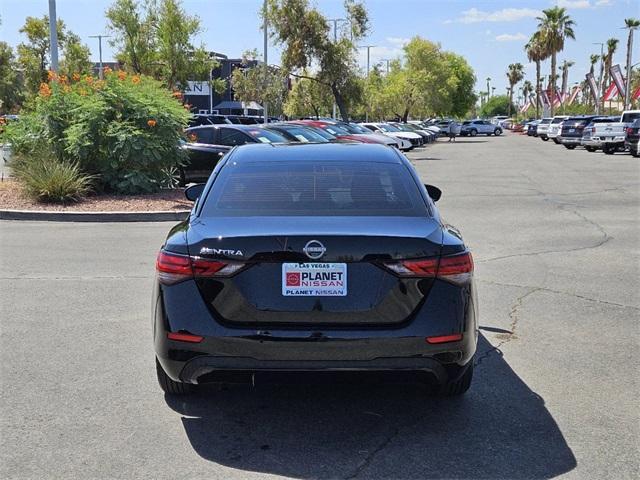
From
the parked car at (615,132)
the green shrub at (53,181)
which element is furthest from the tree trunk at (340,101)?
the green shrub at (53,181)

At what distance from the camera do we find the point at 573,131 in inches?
1686

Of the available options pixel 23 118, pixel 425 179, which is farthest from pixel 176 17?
pixel 23 118

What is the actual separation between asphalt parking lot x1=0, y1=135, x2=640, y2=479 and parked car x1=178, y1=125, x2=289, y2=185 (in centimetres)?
848

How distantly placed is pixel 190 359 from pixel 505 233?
830cm

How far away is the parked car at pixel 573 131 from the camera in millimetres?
42469

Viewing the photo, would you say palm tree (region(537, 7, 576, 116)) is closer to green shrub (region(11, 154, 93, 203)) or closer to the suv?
the suv

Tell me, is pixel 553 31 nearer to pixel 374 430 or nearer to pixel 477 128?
pixel 477 128

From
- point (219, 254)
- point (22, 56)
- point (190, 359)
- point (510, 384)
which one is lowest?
point (510, 384)

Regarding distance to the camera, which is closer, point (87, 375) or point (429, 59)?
point (87, 375)

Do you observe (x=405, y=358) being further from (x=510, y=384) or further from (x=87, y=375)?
(x=87, y=375)

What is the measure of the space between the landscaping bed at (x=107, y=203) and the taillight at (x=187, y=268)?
9467 mm

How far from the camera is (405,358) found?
12.6 ft

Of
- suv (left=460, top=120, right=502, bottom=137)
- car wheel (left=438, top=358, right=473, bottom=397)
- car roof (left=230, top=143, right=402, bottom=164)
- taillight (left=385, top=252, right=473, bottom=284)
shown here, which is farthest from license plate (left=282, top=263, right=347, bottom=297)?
suv (left=460, top=120, right=502, bottom=137)

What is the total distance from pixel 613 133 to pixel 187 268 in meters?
34.3
